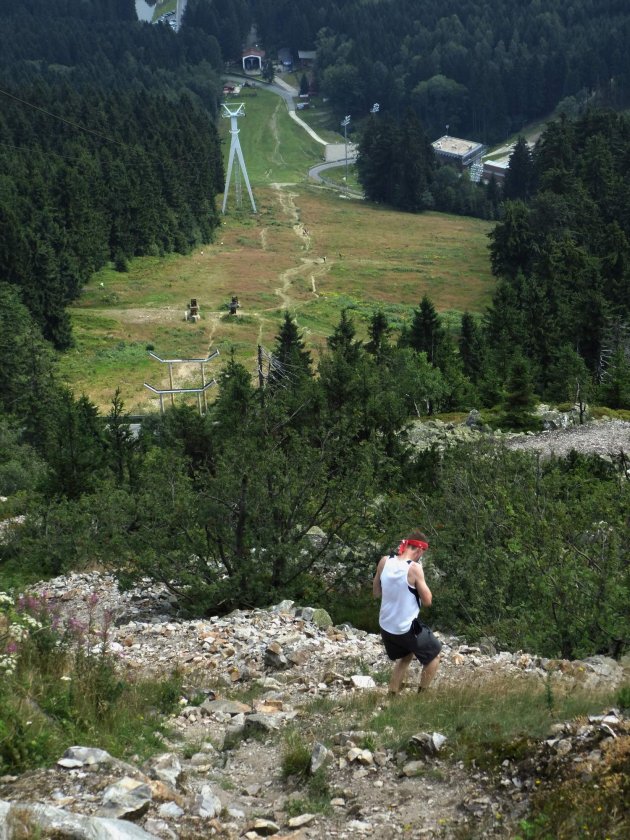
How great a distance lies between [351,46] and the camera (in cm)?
19488

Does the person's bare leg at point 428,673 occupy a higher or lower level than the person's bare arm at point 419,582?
lower

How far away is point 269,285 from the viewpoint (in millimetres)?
87875

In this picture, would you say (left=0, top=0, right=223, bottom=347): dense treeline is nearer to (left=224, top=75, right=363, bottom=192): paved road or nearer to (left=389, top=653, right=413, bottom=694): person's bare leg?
(left=224, top=75, right=363, bottom=192): paved road

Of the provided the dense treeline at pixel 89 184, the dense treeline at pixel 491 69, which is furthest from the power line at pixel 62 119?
the dense treeline at pixel 491 69

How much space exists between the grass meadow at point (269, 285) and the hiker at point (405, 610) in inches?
1917

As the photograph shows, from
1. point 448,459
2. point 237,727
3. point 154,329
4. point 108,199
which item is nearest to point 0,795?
point 237,727

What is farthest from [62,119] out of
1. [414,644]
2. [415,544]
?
[414,644]

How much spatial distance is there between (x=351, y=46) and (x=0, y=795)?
200 m

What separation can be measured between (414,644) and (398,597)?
1.73 ft

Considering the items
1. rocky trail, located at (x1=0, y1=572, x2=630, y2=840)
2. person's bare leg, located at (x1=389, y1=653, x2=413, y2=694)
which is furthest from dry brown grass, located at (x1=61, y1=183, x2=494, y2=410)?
person's bare leg, located at (x1=389, y1=653, x2=413, y2=694)

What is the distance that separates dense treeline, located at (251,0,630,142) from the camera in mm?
171500

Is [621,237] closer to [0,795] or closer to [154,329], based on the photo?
[154,329]

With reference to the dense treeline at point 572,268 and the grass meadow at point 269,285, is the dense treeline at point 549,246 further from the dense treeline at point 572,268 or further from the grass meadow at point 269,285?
the grass meadow at point 269,285

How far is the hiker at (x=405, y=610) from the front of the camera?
10891mm
